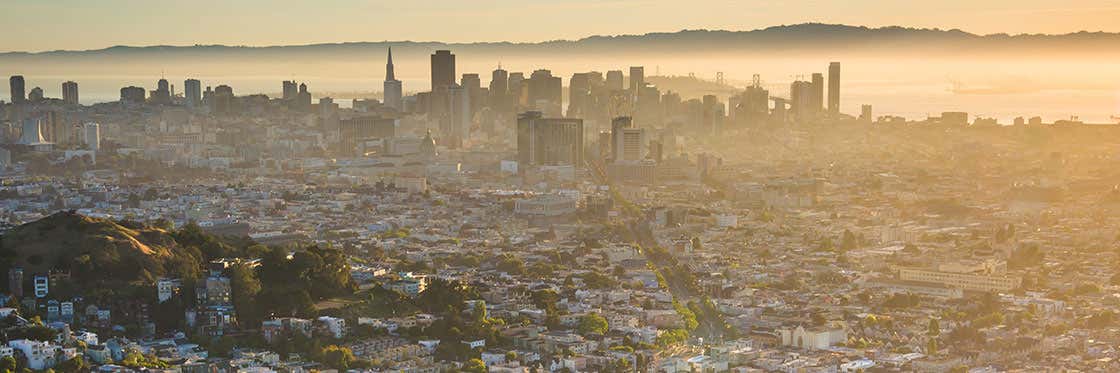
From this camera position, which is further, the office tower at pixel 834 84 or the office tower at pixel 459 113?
the office tower at pixel 834 84

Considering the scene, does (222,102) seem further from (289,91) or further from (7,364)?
(7,364)

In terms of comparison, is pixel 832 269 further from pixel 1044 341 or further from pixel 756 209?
pixel 756 209

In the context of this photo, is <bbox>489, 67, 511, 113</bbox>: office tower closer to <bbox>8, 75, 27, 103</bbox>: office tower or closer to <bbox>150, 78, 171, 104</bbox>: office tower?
<bbox>150, 78, 171, 104</bbox>: office tower

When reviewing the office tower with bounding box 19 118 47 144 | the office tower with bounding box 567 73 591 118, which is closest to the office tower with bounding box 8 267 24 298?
the office tower with bounding box 19 118 47 144

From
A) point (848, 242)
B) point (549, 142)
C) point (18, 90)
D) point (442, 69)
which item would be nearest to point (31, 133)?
point (18, 90)

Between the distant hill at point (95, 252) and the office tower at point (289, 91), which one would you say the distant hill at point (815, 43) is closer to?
the office tower at point (289, 91)

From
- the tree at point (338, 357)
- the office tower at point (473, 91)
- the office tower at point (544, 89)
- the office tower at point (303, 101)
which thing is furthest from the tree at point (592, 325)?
the office tower at point (303, 101)
